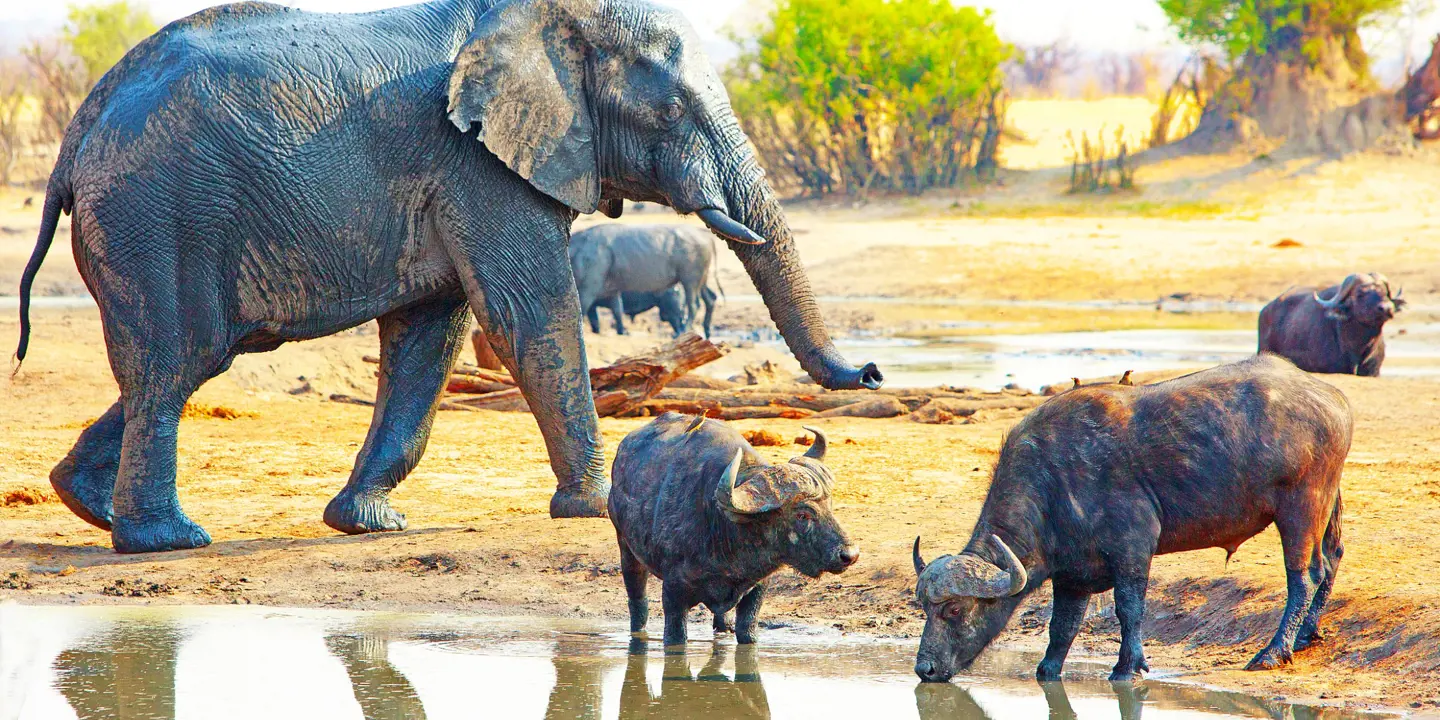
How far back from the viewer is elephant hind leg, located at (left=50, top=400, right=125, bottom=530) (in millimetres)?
8672

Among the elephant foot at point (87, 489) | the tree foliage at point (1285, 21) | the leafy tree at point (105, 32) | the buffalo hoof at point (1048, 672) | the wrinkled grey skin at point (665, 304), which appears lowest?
the wrinkled grey skin at point (665, 304)

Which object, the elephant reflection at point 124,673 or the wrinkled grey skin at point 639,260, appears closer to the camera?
the elephant reflection at point 124,673

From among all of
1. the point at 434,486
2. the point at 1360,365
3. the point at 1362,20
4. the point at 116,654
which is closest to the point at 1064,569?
the point at 116,654

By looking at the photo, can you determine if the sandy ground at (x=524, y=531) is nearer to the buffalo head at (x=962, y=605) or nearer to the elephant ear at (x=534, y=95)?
the buffalo head at (x=962, y=605)

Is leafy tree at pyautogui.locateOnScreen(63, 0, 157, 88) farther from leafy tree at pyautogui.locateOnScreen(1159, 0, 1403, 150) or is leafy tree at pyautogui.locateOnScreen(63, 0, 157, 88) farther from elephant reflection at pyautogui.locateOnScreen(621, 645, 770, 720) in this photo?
elephant reflection at pyautogui.locateOnScreen(621, 645, 770, 720)

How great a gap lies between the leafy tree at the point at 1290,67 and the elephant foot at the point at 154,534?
1367 inches

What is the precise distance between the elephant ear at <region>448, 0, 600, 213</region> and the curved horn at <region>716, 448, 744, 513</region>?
109 inches

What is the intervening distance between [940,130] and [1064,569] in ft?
117

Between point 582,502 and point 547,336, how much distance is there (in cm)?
89

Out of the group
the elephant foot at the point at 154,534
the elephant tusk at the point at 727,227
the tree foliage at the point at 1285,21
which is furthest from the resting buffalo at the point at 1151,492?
the tree foliage at the point at 1285,21

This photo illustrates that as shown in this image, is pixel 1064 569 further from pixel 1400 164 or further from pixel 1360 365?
pixel 1400 164

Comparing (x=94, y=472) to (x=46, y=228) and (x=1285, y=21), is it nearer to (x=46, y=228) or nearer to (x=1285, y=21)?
(x=46, y=228)

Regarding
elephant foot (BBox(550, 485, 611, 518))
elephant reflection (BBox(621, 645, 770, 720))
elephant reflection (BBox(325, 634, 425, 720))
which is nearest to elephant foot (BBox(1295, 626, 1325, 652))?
elephant reflection (BBox(621, 645, 770, 720))

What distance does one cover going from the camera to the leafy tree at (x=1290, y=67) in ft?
130
